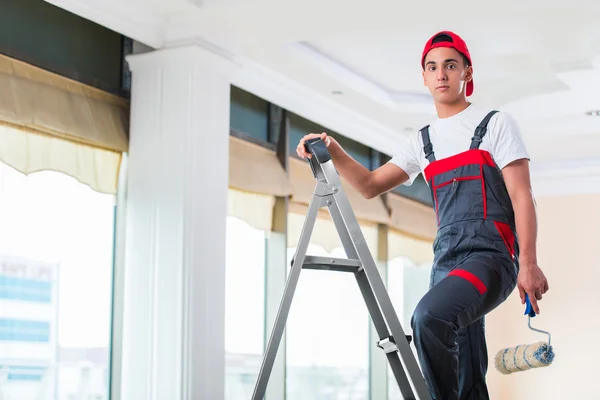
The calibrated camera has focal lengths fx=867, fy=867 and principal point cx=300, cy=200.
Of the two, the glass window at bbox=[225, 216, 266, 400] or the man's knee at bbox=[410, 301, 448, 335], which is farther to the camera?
the glass window at bbox=[225, 216, 266, 400]

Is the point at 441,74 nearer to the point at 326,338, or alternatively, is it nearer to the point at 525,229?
the point at 525,229

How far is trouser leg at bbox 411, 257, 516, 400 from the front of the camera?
2051 mm

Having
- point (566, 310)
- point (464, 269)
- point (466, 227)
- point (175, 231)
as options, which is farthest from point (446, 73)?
point (566, 310)

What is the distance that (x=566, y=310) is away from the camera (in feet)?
27.3

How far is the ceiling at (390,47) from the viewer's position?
4254mm

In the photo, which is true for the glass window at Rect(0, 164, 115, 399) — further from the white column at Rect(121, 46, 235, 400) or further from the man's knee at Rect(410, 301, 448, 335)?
the man's knee at Rect(410, 301, 448, 335)

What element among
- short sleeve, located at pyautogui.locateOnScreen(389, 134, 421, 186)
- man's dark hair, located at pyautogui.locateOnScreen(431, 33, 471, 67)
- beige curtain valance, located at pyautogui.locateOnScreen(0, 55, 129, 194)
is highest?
beige curtain valance, located at pyautogui.locateOnScreen(0, 55, 129, 194)

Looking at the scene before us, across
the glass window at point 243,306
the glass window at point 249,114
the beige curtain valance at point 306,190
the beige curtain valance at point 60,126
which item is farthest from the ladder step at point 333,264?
the beige curtain valance at point 306,190

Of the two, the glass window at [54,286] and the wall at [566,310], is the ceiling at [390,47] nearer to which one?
the glass window at [54,286]

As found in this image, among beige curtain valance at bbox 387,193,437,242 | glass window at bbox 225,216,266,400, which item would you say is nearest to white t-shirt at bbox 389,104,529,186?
glass window at bbox 225,216,266,400

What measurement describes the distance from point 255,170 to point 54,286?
1.74m

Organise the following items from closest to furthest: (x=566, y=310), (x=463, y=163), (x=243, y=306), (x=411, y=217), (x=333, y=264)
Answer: (x=463, y=163), (x=333, y=264), (x=243, y=306), (x=411, y=217), (x=566, y=310)

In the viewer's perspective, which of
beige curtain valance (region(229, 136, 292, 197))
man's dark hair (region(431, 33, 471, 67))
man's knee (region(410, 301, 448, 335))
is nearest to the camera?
man's knee (region(410, 301, 448, 335))

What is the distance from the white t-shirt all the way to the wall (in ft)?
20.8
